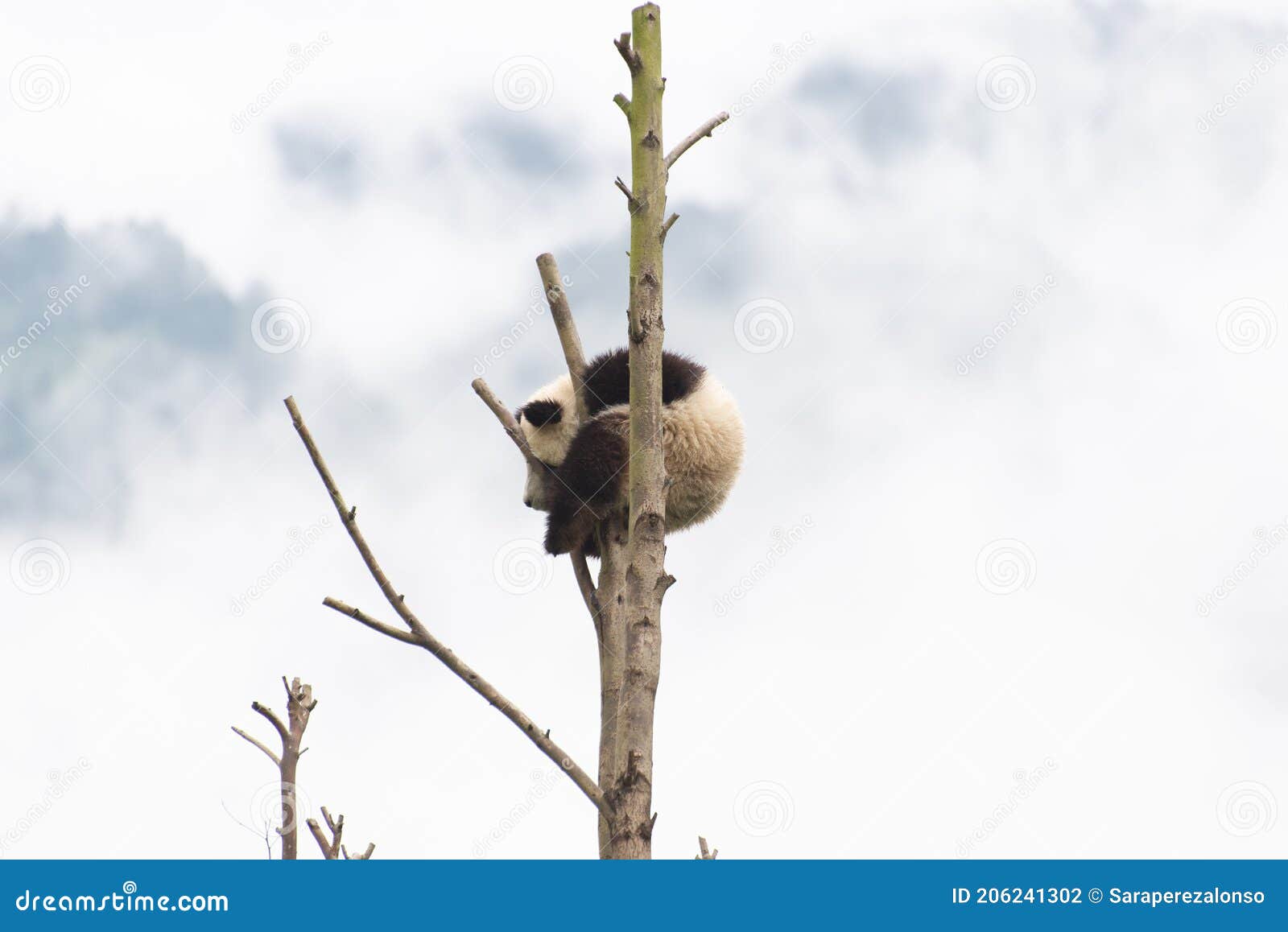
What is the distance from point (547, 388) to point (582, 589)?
9.45ft

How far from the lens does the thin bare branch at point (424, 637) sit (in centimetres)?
380

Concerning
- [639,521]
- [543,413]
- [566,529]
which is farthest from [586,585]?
[543,413]

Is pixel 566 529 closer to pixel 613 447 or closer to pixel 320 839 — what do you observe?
pixel 613 447

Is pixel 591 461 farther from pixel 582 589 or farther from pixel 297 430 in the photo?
pixel 297 430

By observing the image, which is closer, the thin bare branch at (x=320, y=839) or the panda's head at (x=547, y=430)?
the thin bare branch at (x=320, y=839)

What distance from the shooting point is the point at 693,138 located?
4.06 metres

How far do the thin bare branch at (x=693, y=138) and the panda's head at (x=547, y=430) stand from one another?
9.79 ft

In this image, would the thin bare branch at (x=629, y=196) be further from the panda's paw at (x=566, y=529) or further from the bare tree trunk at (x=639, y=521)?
the panda's paw at (x=566, y=529)

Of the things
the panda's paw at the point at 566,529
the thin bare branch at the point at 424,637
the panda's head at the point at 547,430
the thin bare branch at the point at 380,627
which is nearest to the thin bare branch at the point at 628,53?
the thin bare branch at the point at 424,637

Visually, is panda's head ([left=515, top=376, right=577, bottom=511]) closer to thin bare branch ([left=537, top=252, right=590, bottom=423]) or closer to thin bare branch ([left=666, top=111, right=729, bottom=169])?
thin bare branch ([left=537, top=252, right=590, bottom=423])

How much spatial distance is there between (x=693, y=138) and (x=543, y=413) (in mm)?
3217

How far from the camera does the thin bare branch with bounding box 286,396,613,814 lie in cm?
380

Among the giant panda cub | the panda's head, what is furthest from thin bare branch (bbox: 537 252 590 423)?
the panda's head

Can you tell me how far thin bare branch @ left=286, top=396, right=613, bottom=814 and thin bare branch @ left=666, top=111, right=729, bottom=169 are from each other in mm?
1561
